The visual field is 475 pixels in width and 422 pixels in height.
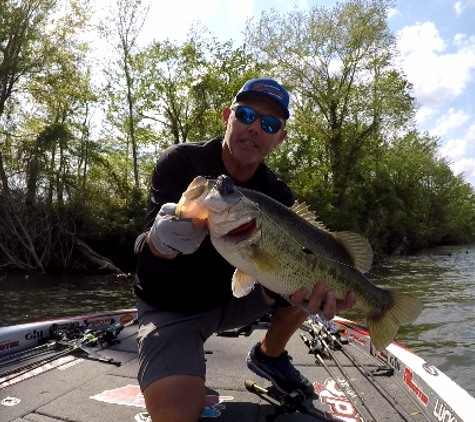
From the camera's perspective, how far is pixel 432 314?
34.3 ft

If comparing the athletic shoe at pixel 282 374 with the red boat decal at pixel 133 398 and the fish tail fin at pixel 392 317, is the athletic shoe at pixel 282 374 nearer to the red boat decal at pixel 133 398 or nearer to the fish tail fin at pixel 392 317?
the red boat decal at pixel 133 398

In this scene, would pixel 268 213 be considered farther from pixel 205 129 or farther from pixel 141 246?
pixel 205 129

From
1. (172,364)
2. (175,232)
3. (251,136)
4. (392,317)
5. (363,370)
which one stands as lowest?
(363,370)

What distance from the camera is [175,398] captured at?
266 cm

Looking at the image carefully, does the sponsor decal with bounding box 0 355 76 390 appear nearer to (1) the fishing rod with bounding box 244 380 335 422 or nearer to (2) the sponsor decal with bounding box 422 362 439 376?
(1) the fishing rod with bounding box 244 380 335 422

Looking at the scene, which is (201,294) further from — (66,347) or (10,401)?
(66,347)

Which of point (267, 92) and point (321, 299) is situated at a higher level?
point (267, 92)

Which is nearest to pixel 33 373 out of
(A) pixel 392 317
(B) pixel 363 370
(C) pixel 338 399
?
(C) pixel 338 399

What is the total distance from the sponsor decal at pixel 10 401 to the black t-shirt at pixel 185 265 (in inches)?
43.3

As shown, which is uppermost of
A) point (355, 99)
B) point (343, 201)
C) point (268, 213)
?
point (355, 99)

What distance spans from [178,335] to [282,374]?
0.91 m

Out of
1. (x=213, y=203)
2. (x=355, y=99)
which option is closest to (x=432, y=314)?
(x=213, y=203)

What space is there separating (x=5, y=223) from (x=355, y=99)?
19245 millimetres

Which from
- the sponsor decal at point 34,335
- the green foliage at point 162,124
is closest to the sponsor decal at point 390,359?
the sponsor decal at point 34,335
